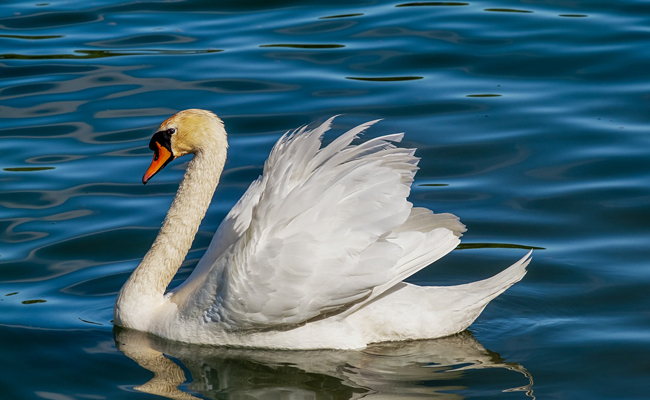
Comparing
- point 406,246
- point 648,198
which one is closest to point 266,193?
point 406,246

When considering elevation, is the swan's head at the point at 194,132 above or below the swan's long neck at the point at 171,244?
above

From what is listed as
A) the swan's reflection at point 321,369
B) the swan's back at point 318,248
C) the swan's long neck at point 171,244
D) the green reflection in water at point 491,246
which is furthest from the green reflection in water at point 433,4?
the swan's reflection at point 321,369

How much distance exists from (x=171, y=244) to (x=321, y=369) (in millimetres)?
1406

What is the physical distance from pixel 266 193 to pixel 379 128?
13.0 feet

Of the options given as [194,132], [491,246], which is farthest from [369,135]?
[194,132]

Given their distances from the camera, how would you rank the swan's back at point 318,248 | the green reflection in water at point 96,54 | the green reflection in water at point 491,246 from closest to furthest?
the swan's back at point 318,248 < the green reflection in water at point 491,246 < the green reflection in water at point 96,54

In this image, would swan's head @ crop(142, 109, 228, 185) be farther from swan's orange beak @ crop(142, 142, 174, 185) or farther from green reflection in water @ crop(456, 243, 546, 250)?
green reflection in water @ crop(456, 243, 546, 250)

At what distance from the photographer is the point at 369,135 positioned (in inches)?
372

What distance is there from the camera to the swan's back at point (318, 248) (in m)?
5.68

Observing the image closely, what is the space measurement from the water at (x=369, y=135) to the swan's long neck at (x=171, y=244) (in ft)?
0.61

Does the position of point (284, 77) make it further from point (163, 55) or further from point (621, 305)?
point (621, 305)

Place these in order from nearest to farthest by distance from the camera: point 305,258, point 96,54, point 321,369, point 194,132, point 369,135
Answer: point 305,258
point 321,369
point 194,132
point 369,135
point 96,54

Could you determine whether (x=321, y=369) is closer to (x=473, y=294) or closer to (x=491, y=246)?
(x=473, y=294)

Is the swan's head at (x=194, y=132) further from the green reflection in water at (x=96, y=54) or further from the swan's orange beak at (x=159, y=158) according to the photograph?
the green reflection in water at (x=96, y=54)
